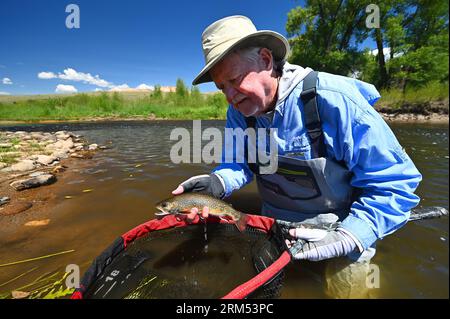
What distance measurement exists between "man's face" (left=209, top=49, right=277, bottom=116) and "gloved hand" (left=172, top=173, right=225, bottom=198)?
104 centimetres

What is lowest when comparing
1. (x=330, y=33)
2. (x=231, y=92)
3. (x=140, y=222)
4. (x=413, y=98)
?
(x=140, y=222)

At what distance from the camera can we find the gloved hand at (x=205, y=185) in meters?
2.92

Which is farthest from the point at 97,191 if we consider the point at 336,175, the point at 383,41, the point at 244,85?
the point at 383,41

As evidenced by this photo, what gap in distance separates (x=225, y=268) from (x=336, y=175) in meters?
1.54

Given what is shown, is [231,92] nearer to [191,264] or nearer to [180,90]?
[191,264]

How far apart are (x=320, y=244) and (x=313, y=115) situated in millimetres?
1140

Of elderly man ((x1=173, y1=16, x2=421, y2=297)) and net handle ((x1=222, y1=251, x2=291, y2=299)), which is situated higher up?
elderly man ((x1=173, y1=16, x2=421, y2=297))

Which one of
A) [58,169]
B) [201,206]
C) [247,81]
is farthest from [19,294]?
[58,169]

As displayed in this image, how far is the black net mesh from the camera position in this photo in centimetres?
213

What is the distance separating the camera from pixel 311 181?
233cm

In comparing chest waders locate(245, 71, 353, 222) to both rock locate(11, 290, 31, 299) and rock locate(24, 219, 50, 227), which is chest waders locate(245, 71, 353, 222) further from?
rock locate(24, 219, 50, 227)

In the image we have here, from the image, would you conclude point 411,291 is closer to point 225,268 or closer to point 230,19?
point 225,268

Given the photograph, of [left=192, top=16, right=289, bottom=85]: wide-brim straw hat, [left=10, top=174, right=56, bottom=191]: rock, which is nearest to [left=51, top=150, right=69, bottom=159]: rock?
[left=10, top=174, right=56, bottom=191]: rock

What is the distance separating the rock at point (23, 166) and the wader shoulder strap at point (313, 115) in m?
7.14
